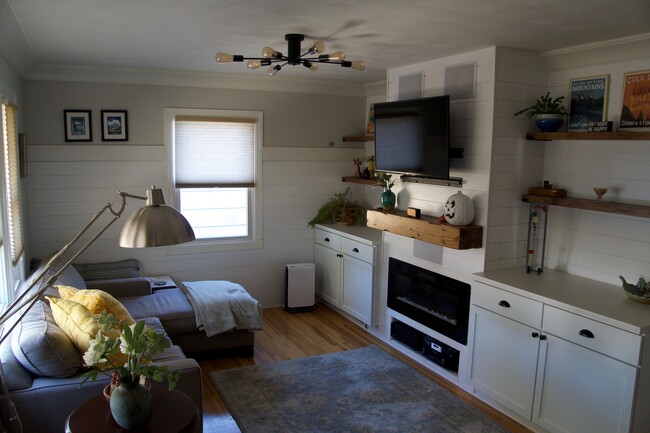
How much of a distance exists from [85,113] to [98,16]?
7.30ft

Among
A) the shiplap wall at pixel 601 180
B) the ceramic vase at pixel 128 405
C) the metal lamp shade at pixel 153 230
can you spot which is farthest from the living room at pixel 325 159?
the ceramic vase at pixel 128 405

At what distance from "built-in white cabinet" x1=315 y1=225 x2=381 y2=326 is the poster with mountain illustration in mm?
2299

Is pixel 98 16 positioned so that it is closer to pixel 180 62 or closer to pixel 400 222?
pixel 180 62

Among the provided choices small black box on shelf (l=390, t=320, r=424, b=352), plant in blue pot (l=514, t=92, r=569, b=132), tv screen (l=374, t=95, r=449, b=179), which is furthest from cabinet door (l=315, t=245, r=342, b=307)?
plant in blue pot (l=514, t=92, r=569, b=132)

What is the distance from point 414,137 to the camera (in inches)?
159

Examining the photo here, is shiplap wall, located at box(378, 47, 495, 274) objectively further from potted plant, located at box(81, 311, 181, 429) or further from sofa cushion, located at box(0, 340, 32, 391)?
sofa cushion, located at box(0, 340, 32, 391)

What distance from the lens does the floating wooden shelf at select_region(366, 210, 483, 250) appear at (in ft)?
12.2

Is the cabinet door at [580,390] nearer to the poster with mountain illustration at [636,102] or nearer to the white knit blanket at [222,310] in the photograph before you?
the poster with mountain illustration at [636,102]

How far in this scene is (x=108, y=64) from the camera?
184 inches

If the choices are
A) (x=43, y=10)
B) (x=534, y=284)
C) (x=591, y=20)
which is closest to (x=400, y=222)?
(x=534, y=284)

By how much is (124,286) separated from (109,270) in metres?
0.49

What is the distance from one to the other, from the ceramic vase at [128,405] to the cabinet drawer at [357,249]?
9.94 ft

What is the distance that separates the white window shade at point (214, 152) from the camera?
5293 mm

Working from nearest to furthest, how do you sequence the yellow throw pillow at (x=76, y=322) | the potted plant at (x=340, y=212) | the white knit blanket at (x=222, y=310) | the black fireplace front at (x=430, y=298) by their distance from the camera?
1. the yellow throw pillow at (x=76, y=322)
2. the black fireplace front at (x=430, y=298)
3. the white knit blanket at (x=222, y=310)
4. the potted plant at (x=340, y=212)
